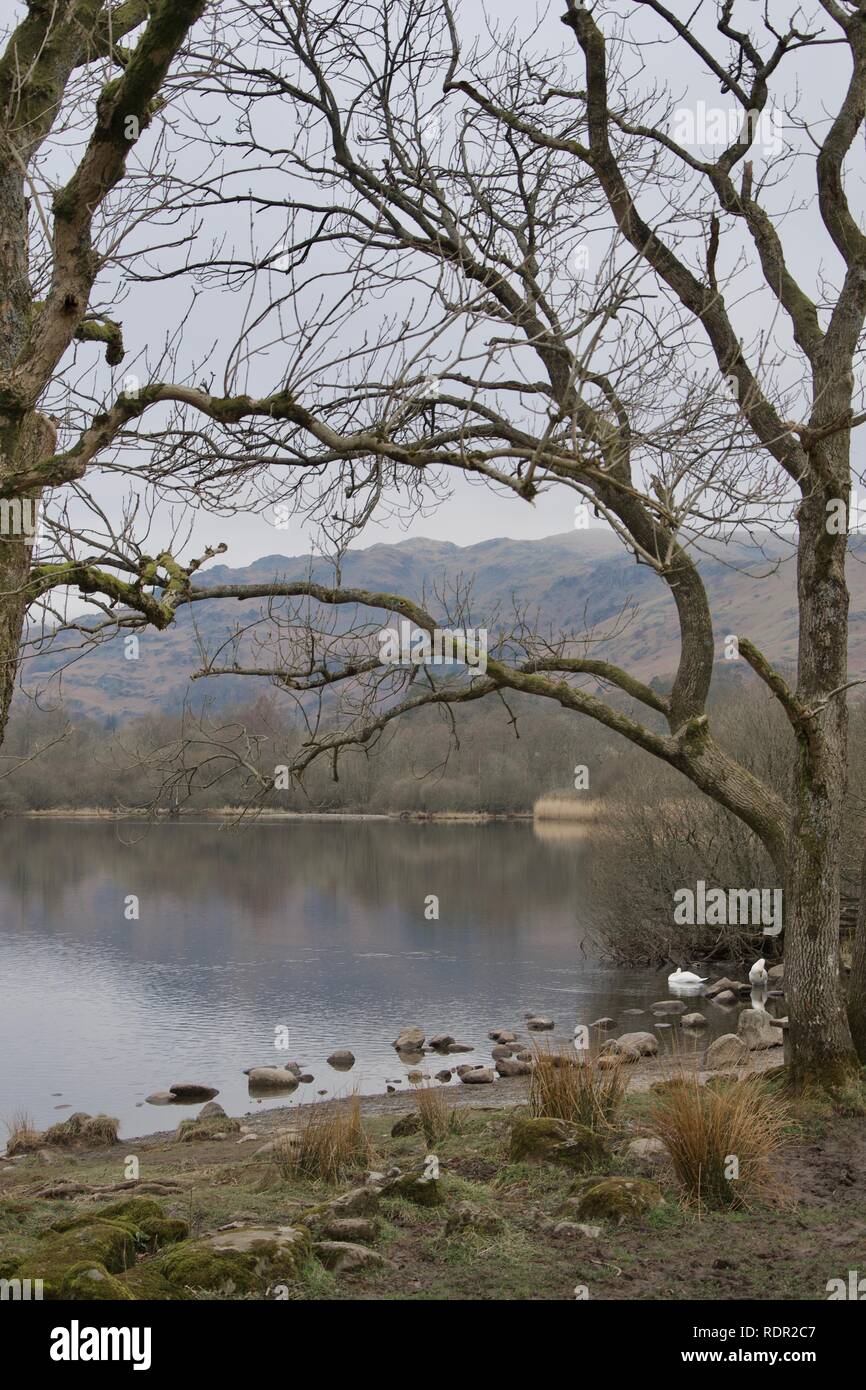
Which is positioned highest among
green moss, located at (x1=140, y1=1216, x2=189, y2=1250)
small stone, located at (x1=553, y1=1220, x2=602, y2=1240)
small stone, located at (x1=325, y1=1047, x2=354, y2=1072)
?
small stone, located at (x1=553, y1=1220, x2=602, y2=1240)

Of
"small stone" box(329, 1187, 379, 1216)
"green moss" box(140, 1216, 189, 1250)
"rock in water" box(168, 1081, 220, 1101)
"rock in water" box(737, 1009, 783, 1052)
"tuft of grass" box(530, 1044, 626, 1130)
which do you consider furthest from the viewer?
"rock in water" box(737, 1009, 783, 1052)

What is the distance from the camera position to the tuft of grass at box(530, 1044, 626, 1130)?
8.02 meters

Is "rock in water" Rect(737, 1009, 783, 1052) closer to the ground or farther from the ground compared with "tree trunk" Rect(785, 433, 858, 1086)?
closer to the ground

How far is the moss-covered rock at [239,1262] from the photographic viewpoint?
5.41 meters

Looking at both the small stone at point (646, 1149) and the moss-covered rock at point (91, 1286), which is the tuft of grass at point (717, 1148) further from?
the moss-covered rock at point (91, 1286)

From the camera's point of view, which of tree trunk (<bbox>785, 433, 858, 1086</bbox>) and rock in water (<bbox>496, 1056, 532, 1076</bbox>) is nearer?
tree trunk (<bbox>785, 433, 858, 1086</bbox>)

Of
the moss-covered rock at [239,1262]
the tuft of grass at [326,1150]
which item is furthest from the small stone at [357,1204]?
the tuft of grass at [326,1150]

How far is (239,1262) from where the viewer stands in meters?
5.53

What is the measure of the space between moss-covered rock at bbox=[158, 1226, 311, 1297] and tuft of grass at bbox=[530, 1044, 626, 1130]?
8.42ft

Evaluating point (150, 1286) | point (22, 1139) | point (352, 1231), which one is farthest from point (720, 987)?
point (150, 1286)

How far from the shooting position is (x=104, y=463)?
6.30 m

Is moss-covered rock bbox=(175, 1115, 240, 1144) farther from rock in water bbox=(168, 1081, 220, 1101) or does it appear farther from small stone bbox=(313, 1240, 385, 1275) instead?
small stone bbox=(313, 1240, 385, 1275)

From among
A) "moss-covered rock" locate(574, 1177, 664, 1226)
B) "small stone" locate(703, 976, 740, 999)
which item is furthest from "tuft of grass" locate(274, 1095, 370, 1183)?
"small stone" locate(703, 976, 740, 999)
